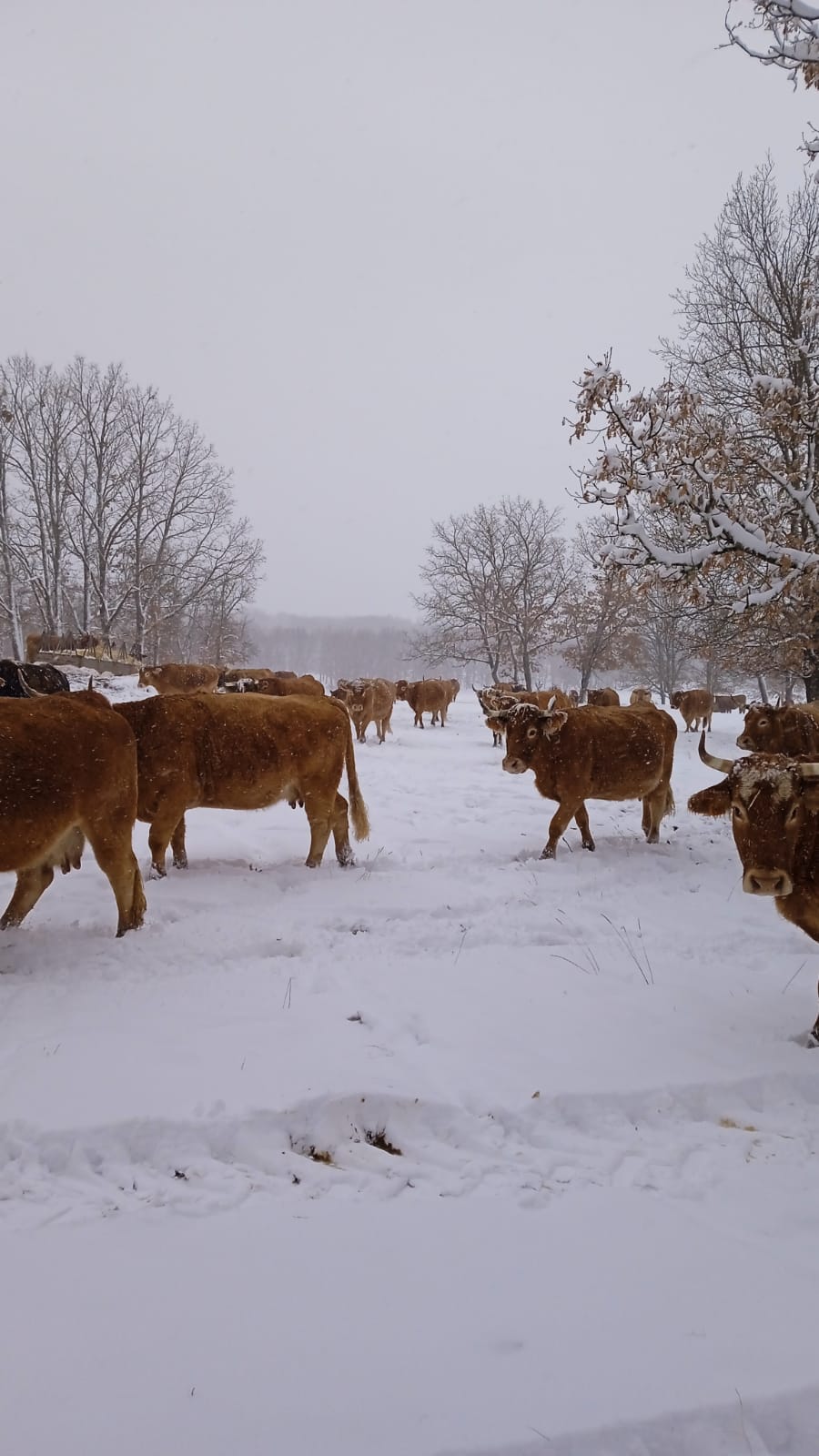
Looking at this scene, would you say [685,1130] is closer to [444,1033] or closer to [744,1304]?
[744,1304]

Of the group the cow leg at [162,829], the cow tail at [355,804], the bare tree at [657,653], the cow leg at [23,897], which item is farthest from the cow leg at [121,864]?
the bare tree at [657,653]

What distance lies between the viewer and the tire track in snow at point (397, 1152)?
256 centimetres

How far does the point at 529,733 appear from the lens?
7719 mm

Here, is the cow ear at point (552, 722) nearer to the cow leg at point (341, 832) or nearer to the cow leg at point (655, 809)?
the cow leg at point (655, 809)

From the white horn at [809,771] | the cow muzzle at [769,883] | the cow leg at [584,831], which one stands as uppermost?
the white horn at [809,771]

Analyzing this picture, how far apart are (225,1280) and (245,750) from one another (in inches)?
180

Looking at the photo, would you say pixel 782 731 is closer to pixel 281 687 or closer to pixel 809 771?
→ pixel 809 771

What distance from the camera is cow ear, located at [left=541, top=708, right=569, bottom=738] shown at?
7.66 meters

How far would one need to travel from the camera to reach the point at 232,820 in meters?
8.63

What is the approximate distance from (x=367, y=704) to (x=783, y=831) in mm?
15382

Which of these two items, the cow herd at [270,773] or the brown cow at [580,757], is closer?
the cow herd at [270,773]

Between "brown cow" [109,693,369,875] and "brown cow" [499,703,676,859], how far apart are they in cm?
196

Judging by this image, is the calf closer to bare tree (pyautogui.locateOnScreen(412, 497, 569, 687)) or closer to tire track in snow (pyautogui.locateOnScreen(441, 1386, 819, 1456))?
tire track in snow (pyautogui.locateOnScreen(441, 1386, 819, 1456))

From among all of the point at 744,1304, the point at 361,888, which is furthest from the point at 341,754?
the point at 744,1304
